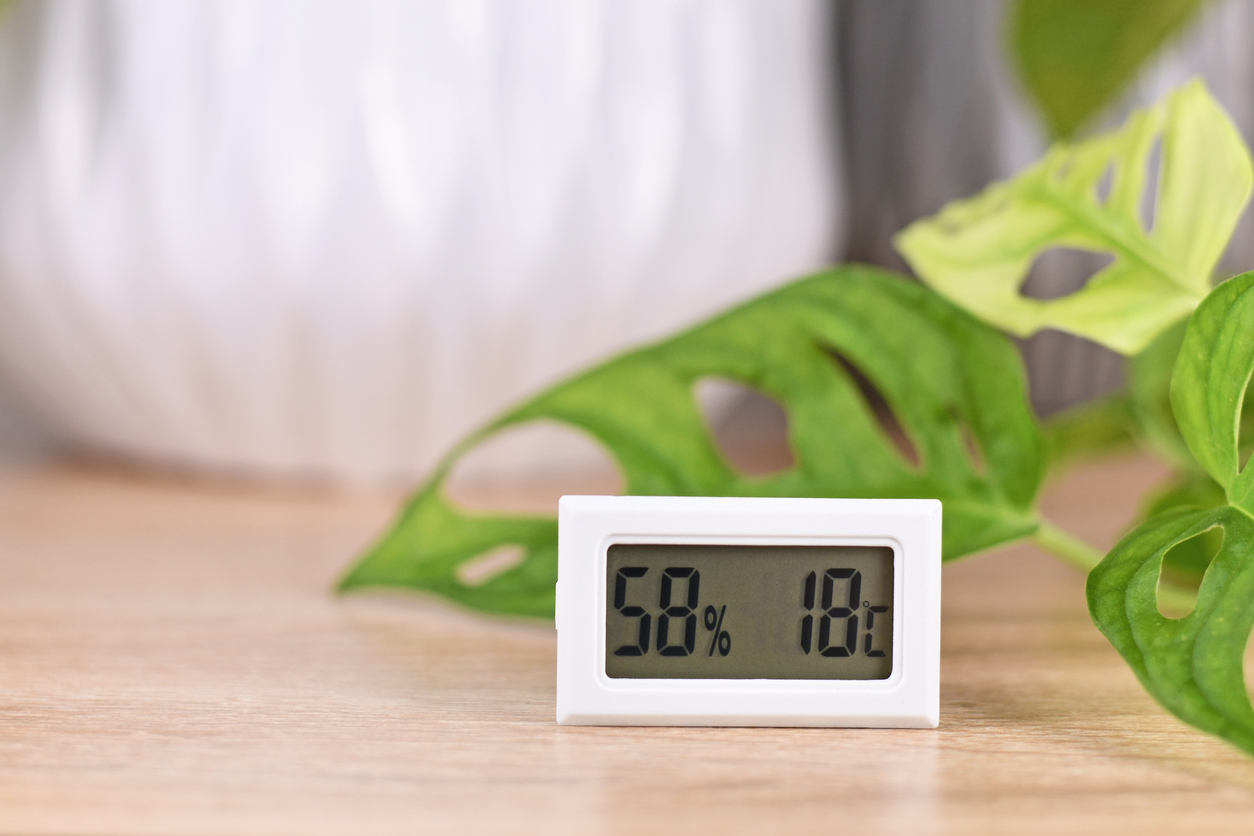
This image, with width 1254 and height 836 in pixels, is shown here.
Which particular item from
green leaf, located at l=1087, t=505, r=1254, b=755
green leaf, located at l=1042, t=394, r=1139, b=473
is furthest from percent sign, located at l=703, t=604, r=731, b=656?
green leaf, located at l=1042, t=394, r=1139, b=473

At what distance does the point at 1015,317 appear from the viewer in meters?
0.48

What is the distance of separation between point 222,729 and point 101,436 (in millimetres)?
578

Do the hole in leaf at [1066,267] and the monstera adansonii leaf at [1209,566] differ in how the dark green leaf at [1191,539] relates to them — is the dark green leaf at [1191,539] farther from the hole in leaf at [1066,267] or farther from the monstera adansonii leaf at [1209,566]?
the hole in leaf at [1066,267]

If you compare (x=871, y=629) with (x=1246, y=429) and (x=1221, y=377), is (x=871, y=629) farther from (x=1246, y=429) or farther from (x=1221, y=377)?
(x=1246, y=429)

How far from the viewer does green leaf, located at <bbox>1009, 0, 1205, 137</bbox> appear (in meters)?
0.71

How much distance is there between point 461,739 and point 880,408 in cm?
90

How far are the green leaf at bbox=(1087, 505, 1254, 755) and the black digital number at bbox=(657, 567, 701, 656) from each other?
15 centimetres

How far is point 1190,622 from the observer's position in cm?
37

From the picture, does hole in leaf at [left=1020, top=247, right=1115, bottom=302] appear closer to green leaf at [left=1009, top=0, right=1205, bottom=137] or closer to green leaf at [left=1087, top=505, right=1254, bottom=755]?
green leaf at [left=1009, top=0, right=1205, bottom=137]

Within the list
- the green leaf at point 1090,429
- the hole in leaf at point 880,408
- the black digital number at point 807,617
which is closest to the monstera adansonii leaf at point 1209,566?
the black digital number at point 807,617

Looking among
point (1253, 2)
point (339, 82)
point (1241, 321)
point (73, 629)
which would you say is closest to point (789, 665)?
point (1241, 321)

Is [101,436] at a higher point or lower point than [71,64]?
lower

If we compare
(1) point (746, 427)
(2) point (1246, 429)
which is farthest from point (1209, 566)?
→ (1) point (746, 427)

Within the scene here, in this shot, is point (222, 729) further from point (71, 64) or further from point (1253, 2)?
point (1253, 2)
